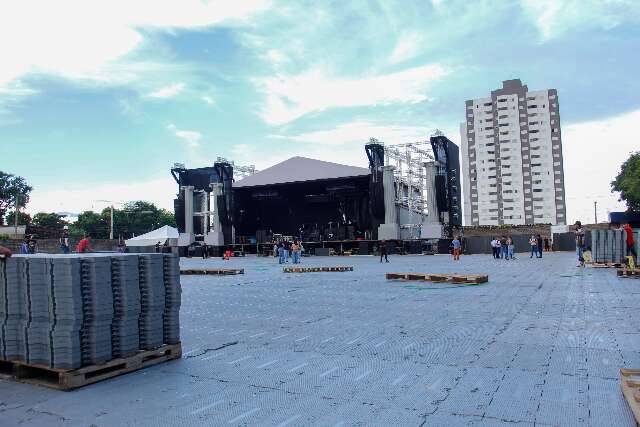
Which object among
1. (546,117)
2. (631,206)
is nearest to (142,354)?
(631,206)

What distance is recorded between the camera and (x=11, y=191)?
74.6 meters

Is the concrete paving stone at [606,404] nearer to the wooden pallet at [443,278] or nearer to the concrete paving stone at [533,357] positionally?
the concrete paving stone at [533,357]

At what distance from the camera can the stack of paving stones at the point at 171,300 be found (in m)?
5.30

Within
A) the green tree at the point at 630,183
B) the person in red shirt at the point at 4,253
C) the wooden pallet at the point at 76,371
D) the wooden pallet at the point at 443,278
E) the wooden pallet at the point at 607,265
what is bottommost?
the wooden pallet at the point at 607,265

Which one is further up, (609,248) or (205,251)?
(609,248)

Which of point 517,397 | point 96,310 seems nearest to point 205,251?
point 96,310

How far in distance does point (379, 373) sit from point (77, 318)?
2887mm

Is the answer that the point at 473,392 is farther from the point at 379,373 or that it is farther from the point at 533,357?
the point at 533,357

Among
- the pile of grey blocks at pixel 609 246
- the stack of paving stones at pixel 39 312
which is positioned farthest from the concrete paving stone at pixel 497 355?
the pile of grey blocks at pixel 609 246

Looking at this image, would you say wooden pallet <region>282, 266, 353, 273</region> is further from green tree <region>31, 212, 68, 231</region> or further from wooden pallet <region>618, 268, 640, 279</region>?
green tree <region>31, 212, 68, 231</region>

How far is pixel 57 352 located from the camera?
4371 millimetres

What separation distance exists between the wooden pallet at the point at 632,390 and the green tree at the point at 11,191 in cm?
8531

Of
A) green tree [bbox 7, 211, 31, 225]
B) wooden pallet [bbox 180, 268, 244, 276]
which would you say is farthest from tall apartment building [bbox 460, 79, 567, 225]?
wooden pallet [bbox 180, 268, 244, 276]

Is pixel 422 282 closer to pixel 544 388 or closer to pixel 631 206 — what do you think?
pixel 544 388
